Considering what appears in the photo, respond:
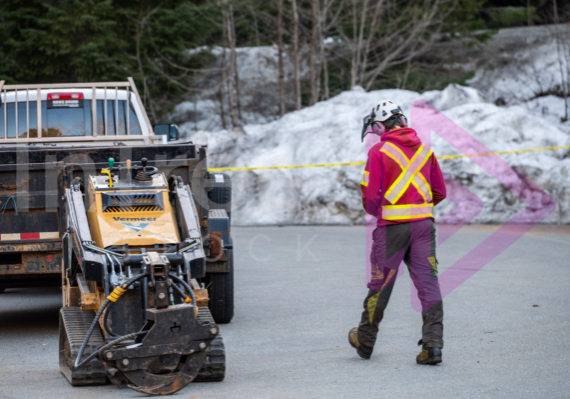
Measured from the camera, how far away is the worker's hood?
19.4ft

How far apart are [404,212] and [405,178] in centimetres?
27

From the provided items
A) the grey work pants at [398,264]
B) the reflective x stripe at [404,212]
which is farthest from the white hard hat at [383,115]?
the grey work pants at [398,264]

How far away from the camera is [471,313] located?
7.70 m

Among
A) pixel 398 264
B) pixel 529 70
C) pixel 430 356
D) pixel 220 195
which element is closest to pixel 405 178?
pixel 398 264

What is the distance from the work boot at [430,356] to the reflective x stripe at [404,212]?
0.99 metres

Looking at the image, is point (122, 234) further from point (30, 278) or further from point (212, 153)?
point (212, 153)

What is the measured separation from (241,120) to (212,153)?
6.99 metres

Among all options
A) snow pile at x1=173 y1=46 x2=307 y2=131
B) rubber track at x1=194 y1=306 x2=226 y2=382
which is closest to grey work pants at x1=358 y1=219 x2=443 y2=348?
rubber track at x1=194 y1=306 x2=226 y2=382

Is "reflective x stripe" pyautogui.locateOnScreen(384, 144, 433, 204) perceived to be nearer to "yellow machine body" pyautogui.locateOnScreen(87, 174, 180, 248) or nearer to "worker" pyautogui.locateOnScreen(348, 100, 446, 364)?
"worker" pyautogui.locateOnScreen(348, 100, 446, 364)

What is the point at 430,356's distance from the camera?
5652 mm

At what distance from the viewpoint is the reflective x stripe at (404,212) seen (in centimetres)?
583

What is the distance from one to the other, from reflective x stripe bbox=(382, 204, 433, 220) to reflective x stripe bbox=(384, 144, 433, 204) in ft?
0.21

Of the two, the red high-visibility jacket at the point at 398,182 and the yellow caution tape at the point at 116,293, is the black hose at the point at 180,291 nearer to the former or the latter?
the yellow caution tape at the point at 116,293

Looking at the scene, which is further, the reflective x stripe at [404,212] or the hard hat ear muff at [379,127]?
the hard hat ear muff at [379,127]
